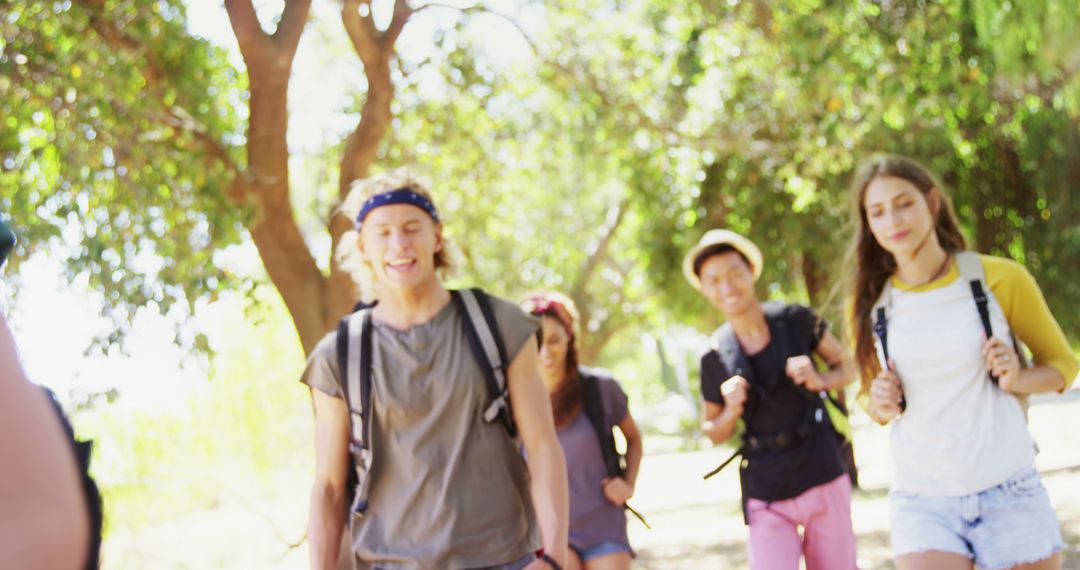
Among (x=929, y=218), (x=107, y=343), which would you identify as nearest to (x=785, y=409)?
(x=929, y=218)

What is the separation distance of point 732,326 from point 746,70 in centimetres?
856

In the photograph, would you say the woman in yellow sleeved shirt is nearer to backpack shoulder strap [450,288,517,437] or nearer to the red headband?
backpack shoulder strap [450,288,517,437]

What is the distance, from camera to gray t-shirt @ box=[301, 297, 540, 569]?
3.98m

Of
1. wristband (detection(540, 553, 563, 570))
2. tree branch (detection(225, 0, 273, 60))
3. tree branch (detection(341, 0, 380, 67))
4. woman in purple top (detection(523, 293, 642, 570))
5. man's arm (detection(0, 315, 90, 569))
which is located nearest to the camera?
man's arm (detection(0, 315, 90, 569))

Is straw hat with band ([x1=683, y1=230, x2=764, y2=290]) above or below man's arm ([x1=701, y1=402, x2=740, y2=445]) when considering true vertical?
above

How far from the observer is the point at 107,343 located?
881 centimetres

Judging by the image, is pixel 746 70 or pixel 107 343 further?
pixel 746 70

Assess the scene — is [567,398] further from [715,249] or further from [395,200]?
[395,200]

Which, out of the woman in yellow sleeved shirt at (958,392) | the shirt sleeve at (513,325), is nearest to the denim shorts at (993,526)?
the woman in yellow sleeved shirt at (958,392)

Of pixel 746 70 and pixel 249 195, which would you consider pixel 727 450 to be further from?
pixel 249 195

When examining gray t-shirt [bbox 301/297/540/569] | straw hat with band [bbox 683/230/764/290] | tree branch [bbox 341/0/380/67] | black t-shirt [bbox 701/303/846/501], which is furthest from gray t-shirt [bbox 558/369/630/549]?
tree branch [bbox 341/0/380/67]

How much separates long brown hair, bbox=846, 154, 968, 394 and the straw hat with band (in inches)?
41.4

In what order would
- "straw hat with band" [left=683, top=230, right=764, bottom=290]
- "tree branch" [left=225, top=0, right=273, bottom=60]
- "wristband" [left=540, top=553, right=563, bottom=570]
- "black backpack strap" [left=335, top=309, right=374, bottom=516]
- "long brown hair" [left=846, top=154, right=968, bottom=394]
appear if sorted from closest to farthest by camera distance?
1. "wristband" [left=540, top=553, right=563, bottom=570]
2. "black backpack strap" [left=335, top=309, right=374, bottom=516]
3. "long brown hair" [left=846, top=154, right=968, bottom=394]
4. "straw hat with band" [left=683, top=230, right=764, bottom=290]
5. "tree branch" [left=225, top=0, right=273, bottom=60]

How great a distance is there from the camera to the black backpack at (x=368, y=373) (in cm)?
405
